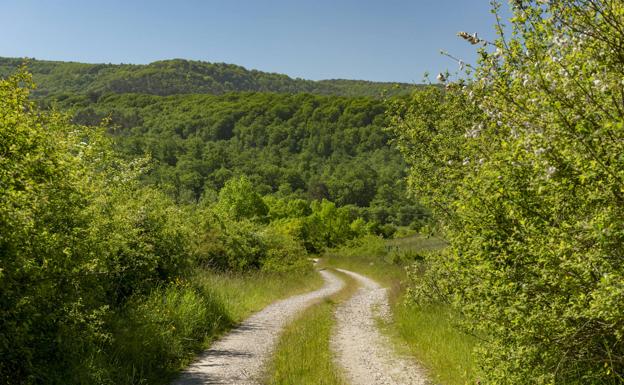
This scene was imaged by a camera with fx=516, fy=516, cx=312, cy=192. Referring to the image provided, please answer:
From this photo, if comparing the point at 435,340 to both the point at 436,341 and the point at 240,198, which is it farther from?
the point at 240,198

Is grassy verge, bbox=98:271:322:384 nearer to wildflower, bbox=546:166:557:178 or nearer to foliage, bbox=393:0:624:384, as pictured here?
foliage, bbox=393:0:624:384

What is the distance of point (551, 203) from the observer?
5.86 metres

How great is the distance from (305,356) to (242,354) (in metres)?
1.60

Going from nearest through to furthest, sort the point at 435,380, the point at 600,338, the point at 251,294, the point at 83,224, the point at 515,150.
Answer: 1. the point at 515,150
2. the point at 600,338
3. the point at 83,224
4. the point at 435,380
5. the point at 251,294

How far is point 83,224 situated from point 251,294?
14882 millimetres

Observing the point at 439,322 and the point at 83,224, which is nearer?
the point at 83,224

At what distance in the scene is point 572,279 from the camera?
5238mm

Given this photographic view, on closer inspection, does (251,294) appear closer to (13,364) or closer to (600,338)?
(13,364)

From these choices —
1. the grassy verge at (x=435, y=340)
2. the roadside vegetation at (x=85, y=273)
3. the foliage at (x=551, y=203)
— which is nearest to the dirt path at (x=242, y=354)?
the roadside vegetation at (x=85, y=273)

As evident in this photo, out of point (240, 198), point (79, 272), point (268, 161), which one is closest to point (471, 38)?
point (79, 272)

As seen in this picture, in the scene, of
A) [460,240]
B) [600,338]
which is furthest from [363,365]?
[600,338]

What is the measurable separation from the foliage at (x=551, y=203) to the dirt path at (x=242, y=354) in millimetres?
5405

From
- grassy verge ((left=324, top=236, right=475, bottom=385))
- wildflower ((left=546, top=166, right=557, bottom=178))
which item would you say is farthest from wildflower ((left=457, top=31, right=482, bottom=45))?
grassy verge ((left=324, top=236, right=475, bottom=385))

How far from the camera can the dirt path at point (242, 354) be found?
1076 cm
